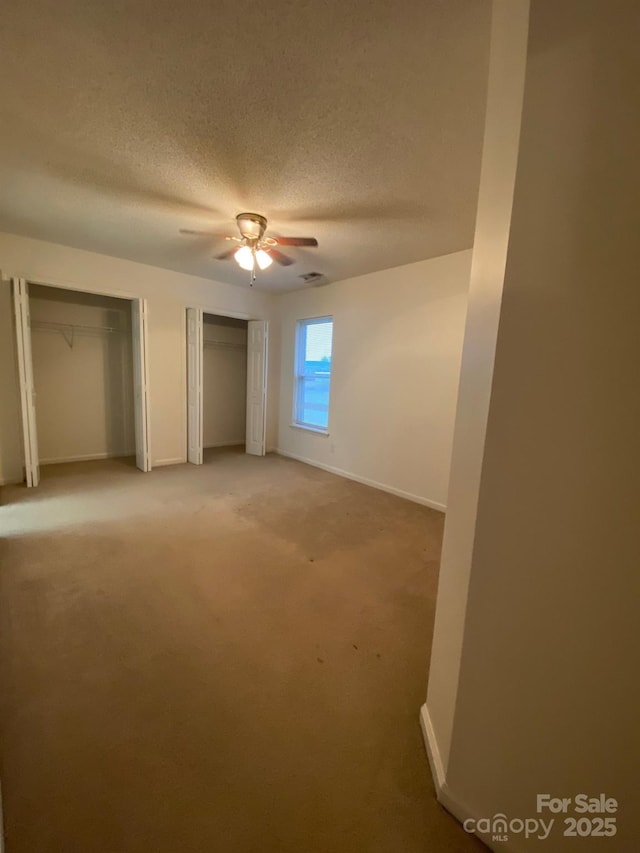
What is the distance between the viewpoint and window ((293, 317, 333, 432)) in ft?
16.5

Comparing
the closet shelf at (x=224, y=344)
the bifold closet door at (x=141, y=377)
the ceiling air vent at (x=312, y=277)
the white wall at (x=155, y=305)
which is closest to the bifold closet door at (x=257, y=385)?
the white wall at (x=155, y=305)

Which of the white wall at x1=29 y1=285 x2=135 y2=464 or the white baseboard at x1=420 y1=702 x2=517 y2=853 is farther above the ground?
the white wall at x1=29 y1=285 x2=135 y2=464

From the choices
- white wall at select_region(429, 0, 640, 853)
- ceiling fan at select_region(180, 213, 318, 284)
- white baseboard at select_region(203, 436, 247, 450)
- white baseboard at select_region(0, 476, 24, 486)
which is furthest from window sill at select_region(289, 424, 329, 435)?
white wall at select_region(429, 0, 640, 853)

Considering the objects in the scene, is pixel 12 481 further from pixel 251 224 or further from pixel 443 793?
pixel 443 793

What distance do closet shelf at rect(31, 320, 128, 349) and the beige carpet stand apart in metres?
Answer: 2.64

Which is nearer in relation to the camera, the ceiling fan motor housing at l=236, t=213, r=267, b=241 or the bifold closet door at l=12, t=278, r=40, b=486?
the ceiling fan motor housing at l=236, t=213, r=267, b=241

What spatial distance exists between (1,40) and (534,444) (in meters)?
2.55

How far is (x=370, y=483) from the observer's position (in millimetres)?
4430

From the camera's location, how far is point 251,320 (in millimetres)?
5480

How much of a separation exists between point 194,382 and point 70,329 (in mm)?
1820

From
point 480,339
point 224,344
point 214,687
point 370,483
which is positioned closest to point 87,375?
point 224,344

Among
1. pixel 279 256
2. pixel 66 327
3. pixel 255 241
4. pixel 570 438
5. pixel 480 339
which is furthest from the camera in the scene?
pixel 66 327

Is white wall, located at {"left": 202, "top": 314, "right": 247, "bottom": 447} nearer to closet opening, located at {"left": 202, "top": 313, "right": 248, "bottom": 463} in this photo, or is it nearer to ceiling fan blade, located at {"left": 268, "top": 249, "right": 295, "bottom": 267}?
closet opening, located at {"left": 202, "top": 313, "right": 248, "bottom": 463}

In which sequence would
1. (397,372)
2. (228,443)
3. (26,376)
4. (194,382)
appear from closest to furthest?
(26,376), (397,372), (194,382), (228,443)
